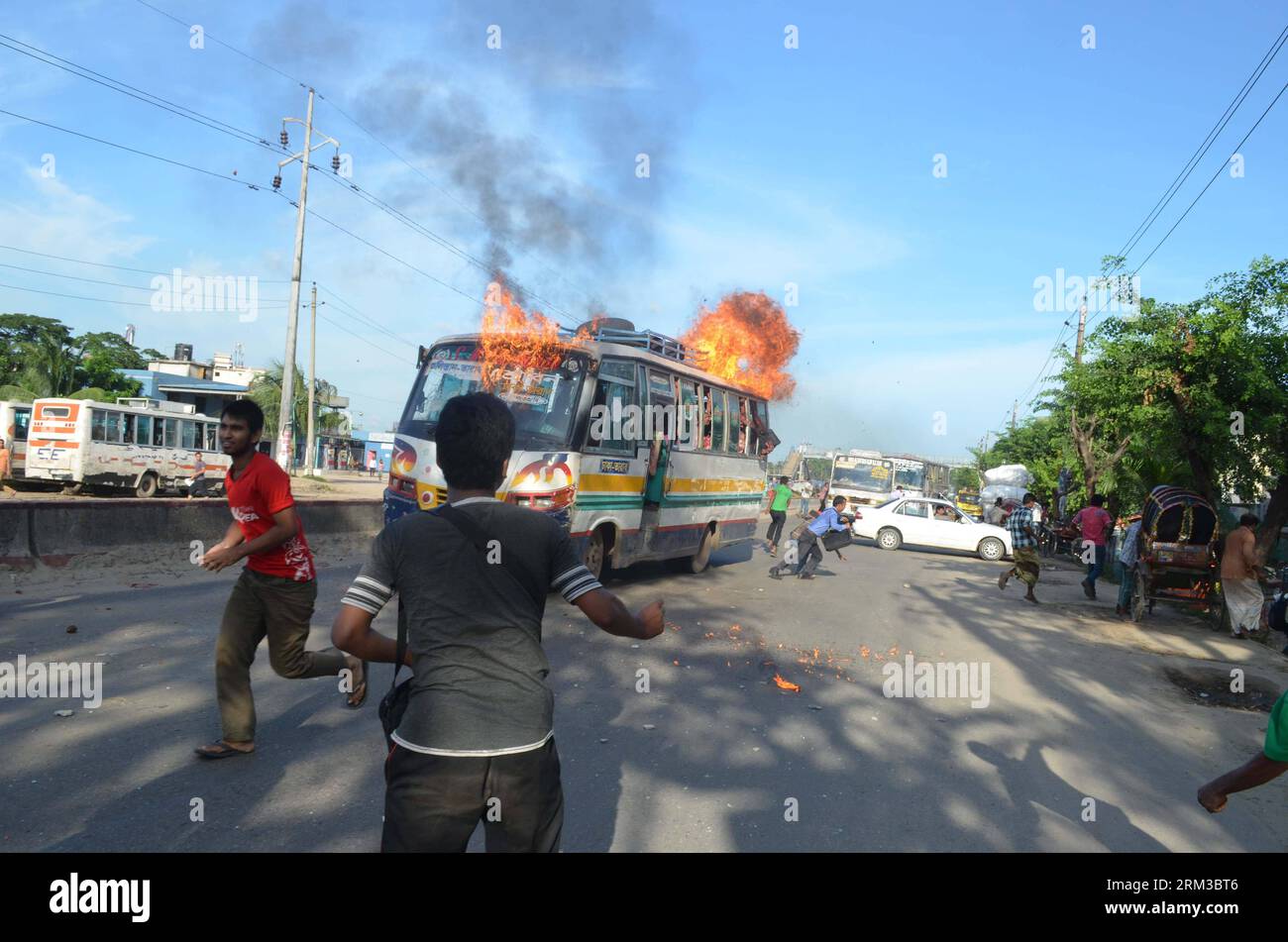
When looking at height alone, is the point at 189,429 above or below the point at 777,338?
below

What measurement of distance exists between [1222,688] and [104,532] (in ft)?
40.7

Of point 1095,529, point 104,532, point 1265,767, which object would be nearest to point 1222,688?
point 1095,529

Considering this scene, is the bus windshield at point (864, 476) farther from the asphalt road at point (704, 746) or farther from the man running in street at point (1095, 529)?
the asphalt road at point (704, 746)

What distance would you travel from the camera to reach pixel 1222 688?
905 cm

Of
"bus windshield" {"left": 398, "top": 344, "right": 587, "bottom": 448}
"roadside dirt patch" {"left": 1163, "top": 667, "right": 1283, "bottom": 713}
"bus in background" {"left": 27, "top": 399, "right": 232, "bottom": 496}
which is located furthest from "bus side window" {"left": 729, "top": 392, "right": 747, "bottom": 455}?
"bus in background" {"left": 27, "top": 399, "right": 232, "bottom": 496}

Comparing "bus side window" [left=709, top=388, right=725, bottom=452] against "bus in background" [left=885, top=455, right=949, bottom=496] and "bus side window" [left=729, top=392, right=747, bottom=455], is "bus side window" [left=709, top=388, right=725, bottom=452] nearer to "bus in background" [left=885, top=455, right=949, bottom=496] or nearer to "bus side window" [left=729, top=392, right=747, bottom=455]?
"bus side window" [left=729, top=392, right=747, bottom=455]

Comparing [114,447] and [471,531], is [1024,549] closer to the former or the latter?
[471,531]

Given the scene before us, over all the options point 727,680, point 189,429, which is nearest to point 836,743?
point 727,680

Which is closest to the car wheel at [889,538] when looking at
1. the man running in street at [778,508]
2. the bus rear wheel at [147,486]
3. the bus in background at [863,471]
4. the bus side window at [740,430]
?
the bus in background at [863,471]

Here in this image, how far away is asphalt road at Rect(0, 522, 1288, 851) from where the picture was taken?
4320mm

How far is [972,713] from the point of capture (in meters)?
7.20

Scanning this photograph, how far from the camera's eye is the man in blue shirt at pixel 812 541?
14969 millimetres
